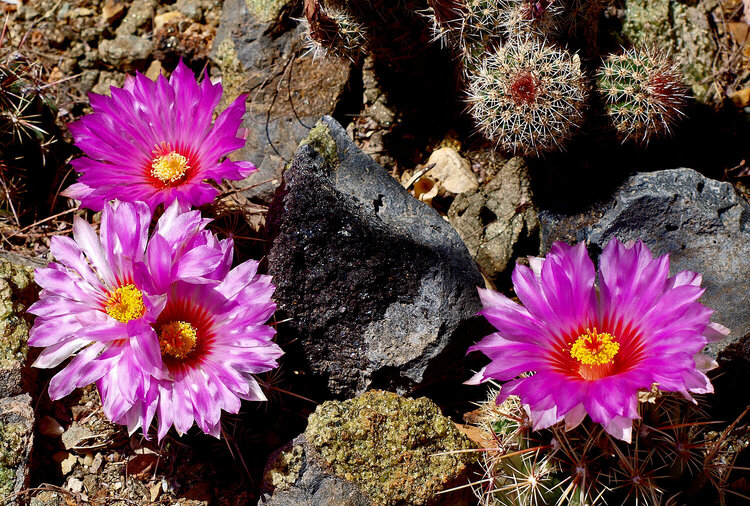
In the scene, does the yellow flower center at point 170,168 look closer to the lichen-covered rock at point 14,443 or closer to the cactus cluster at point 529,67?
the cactus cluster at point 529,67

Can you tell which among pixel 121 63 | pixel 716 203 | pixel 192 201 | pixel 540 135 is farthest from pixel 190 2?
pixel 716 203

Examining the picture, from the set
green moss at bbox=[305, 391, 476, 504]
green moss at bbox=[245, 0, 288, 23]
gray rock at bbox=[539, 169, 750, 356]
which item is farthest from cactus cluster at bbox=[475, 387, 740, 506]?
green moss at bbox=[245, 0, 288, 23]

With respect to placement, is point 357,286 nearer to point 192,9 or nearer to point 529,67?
point 529,67

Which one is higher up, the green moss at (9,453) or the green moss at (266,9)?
the green moss at (266,9)

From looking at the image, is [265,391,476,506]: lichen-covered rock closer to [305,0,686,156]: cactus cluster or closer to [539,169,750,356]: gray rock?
[539,169,750,356]: gray rock

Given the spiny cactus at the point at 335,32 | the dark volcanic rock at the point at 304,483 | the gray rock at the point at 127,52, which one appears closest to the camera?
the dark volcanic rock at the point at 304,483

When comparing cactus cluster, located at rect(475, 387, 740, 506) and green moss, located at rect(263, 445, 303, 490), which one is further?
green moss, located at rect(263, 445, 303, 490)

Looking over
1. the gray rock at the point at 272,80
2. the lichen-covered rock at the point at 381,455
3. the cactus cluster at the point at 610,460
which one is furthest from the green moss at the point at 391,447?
the gray rock at the point at 272,80
